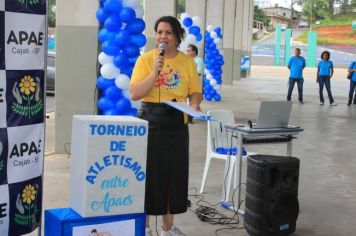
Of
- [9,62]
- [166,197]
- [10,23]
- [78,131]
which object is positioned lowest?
[166,197]

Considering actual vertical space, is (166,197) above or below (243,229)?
above

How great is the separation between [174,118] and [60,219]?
1.11 meters

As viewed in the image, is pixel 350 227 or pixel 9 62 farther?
pixel 350 227

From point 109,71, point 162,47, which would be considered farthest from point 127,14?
point 162,47

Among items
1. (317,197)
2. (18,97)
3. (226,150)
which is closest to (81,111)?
(226,150)

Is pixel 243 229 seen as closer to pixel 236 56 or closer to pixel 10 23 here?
pixel 10 23

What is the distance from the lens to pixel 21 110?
123 inches

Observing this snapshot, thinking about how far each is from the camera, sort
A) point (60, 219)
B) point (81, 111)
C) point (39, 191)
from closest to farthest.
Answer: point (60, 219) → point (39, 191) → point (81, 111)

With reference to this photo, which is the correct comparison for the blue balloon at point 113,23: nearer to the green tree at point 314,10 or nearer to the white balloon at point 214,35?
the white balloon at point 214,35

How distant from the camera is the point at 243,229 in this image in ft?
15.1

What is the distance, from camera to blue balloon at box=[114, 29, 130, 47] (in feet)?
22.0

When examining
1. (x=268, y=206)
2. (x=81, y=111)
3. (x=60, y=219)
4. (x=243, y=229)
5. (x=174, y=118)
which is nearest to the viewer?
(x=60, y=219)

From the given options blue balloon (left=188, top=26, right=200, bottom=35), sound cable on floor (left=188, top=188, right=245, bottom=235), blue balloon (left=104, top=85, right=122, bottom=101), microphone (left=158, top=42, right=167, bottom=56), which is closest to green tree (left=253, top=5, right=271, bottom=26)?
blue balloon (left=188, top=26, right=200, bottom=35)

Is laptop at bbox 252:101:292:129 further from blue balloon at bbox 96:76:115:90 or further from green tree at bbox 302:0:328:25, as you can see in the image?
green tree at bbox 302:0:328:25
